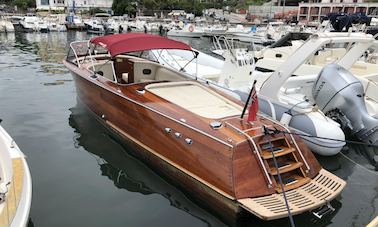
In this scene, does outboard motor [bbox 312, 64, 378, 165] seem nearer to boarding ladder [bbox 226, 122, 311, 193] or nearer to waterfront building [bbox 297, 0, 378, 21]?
boarding ladder [bbox 226, 122, 311, 193]

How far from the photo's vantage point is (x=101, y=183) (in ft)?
21.5

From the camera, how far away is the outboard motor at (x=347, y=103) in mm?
8086

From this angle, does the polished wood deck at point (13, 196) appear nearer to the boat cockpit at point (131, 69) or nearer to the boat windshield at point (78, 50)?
the boat cockpit at point (131, 69)

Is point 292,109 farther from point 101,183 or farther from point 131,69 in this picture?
point 101,183

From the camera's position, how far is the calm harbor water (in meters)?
5.48

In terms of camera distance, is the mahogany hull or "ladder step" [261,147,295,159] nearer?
the mahogany hull

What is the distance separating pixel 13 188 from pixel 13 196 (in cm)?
18

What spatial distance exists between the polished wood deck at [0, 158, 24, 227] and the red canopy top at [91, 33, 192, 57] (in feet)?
11.9

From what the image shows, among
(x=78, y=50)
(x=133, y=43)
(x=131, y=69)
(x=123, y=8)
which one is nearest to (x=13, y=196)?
(x=133, y=43)

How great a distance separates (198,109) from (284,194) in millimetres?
2504

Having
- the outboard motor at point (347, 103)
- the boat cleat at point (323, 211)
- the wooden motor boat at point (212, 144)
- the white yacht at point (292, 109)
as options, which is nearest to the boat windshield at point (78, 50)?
the wooden motor boat at point (212, 144)

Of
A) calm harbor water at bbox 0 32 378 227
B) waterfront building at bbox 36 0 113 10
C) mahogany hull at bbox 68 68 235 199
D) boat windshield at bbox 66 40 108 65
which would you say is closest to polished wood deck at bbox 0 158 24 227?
calm harbor water at bbox 0 32 378 227

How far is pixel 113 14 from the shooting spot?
7206 cm

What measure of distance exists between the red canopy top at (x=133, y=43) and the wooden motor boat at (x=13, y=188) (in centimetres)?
333
